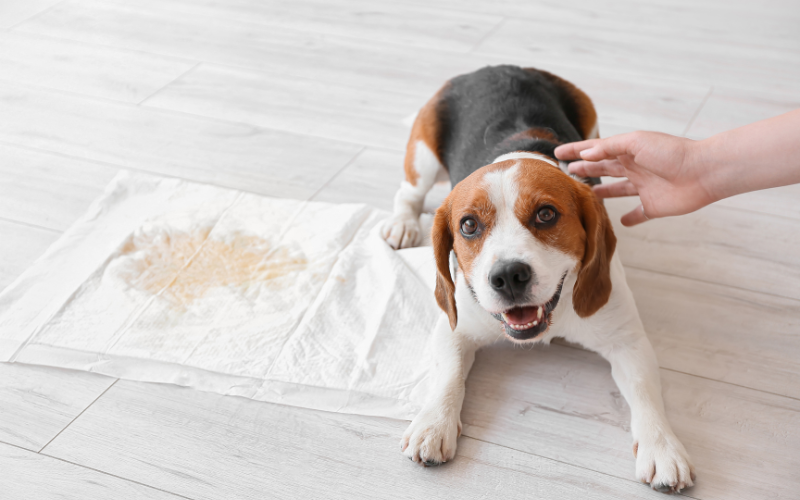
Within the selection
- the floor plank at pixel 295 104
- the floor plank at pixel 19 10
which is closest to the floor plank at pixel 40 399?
the floor plank at pixel 295 104

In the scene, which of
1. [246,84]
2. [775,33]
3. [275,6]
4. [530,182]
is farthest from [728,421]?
[275,6]

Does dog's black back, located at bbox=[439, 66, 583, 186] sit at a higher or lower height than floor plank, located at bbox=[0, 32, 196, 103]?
higher

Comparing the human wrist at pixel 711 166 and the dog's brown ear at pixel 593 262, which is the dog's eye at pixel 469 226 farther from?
the human wrist at pixel 711 166

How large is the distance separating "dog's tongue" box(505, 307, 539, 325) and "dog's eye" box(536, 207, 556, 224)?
0.84 feet

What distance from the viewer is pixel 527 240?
1916 millimetres

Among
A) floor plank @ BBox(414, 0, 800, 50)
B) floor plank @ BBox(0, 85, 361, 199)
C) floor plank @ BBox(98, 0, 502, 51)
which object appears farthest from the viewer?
floor plank @ BBox(98, 0, 502, 51)

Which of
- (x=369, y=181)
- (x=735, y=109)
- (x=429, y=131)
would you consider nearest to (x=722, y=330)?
(x=429, y=131)

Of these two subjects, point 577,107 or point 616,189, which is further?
point 577,107

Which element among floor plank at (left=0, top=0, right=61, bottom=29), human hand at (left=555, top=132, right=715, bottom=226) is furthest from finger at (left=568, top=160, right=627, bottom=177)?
floor plank at (left=0, top=0, right=61, bottom=29)

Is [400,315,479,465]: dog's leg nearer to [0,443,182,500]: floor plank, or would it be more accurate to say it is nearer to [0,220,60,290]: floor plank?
[0,443,182,500]: floor plank

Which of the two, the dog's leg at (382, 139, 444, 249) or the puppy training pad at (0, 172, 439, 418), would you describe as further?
the dog's leg at (382, 139, 444, 249)

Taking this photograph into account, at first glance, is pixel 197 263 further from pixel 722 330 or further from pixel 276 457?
pixel 722 330

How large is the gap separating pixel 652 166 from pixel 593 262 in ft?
1.58

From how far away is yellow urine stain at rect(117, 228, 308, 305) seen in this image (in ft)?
9.00
